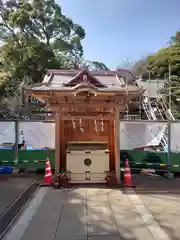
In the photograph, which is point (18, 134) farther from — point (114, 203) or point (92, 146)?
point (114, 203)

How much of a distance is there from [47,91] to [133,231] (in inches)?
169

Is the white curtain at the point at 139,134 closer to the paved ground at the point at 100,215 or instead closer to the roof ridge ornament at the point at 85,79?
the paved ground at the point at 100,215

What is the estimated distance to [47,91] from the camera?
274 inches

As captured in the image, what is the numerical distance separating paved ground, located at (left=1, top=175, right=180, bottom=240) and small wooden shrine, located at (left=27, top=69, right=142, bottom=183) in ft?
3.28

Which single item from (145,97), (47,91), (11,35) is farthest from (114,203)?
(11,35)

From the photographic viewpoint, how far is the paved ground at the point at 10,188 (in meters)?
6.15

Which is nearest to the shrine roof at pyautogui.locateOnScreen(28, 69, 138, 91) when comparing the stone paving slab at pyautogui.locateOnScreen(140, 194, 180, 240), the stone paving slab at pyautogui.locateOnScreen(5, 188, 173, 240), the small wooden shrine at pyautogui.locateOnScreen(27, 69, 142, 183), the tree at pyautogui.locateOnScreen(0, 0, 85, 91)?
the small wooden shrine at pyautogui.locateOnScreen(27, 69, 142, 183)

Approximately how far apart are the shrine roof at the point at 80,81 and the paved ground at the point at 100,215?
9.62 ft

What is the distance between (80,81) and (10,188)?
384 centimetres

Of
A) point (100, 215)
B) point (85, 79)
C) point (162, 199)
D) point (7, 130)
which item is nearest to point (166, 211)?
point (162, 199)

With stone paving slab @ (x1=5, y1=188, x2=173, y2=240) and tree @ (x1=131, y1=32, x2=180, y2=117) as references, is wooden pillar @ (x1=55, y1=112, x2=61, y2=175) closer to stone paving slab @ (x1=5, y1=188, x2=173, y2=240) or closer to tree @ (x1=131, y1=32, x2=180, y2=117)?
stone paving slab @ (x1=5, y1=188, x2=173, y2=240)

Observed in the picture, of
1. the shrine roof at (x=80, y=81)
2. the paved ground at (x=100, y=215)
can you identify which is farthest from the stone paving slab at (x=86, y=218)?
the shrine roof at (x=80, y=81)

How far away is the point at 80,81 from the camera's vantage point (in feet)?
24.6

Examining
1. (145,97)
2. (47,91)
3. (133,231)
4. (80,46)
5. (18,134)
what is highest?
(80,46)
